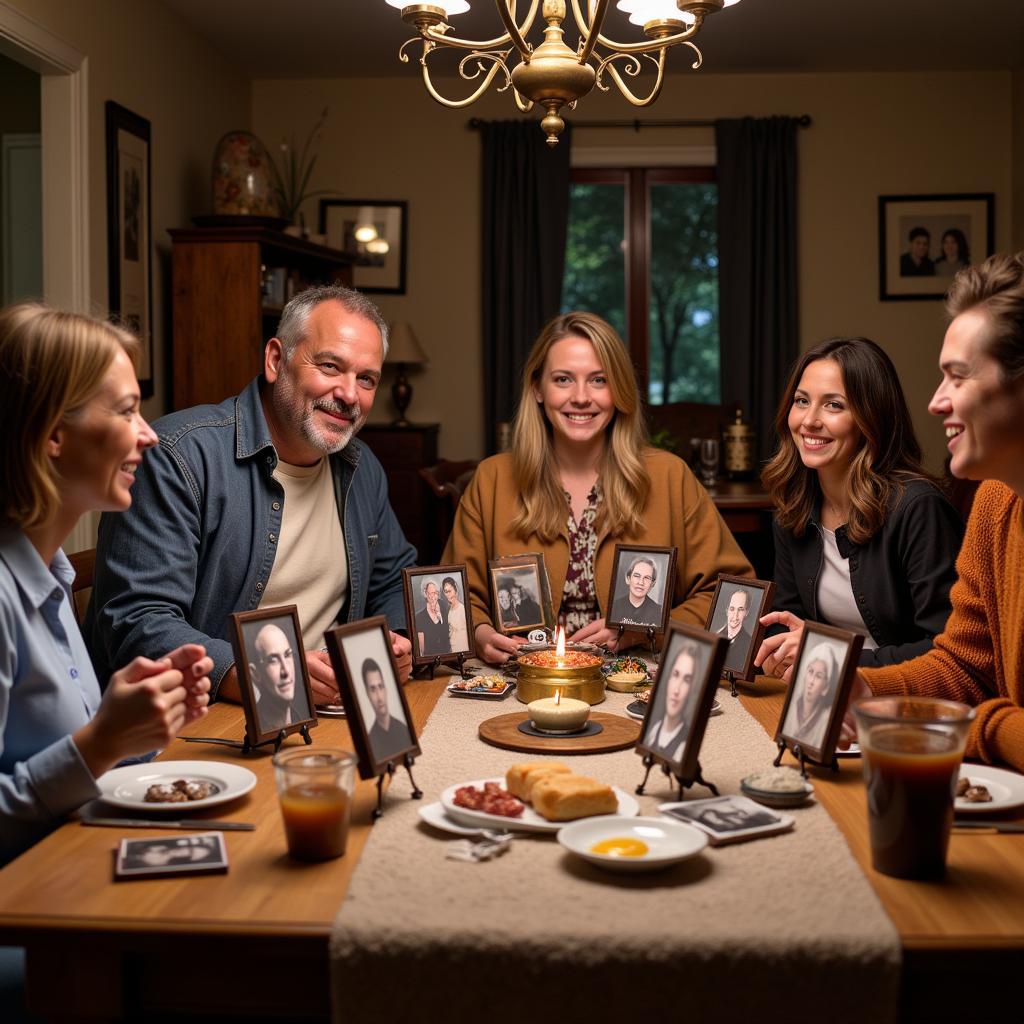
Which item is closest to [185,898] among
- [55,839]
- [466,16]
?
[55,839]

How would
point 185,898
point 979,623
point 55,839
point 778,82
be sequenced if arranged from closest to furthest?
point 185,898 < point 55,839 < point 979,623 < point 778,82

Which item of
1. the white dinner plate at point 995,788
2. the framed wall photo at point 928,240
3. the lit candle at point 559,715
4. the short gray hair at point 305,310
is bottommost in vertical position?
the white dinner plate at point 995,788

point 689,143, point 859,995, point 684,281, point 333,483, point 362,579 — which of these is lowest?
point 859,995

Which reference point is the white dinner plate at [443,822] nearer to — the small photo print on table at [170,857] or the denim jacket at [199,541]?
the small photo print on table at [170,857]

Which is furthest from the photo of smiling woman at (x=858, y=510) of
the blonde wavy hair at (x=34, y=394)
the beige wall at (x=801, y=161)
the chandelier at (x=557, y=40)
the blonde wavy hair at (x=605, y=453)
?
the beige wall at (x=801, y=161)

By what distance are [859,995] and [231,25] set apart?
19.0ft

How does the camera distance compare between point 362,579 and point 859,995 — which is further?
point 362,579

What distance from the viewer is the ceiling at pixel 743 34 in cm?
554

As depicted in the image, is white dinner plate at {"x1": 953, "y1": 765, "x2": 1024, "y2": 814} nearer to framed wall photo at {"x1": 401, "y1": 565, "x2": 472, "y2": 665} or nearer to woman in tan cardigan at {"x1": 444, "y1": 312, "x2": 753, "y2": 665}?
framed wall photo at {"x1": 401, "y1": 565, "x2": 472, "y2": 665}

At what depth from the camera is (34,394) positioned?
1.49 metres

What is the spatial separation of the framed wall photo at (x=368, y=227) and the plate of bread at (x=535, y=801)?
5.87 meters

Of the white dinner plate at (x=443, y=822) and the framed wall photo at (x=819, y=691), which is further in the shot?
the framed wall photo at (x=819, y=691)

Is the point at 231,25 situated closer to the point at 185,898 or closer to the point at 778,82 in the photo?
the point at 778,82

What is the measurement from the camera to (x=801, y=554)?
2.51 m
